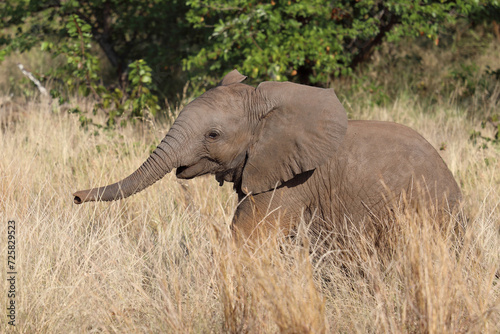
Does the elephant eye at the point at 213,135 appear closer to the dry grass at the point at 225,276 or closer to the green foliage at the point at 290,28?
the dry grass at the point at 225,276

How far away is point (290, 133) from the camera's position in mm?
4215

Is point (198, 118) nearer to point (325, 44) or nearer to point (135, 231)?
point (135, 231)

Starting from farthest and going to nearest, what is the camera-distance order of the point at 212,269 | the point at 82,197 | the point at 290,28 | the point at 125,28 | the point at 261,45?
the point at 125,28 < the point at 290,28 < the point at 261,45 < the point at 82,197 < the point at 212,269

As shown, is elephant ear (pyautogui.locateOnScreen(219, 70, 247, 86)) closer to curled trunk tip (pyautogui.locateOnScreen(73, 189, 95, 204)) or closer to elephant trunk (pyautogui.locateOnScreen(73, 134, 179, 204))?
elephant trunk (pyautogui.locateOnScreen(73, 134, 179, 204))

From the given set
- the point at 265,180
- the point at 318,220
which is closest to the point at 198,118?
the point at 265,180

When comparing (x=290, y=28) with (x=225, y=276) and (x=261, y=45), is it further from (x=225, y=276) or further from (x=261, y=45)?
(x=225, y=276)

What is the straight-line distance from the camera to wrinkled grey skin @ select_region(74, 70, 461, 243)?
4125 mm

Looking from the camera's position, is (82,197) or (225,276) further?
(82,197)

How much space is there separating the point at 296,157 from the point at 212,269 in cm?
105

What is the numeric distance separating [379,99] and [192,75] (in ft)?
9.90

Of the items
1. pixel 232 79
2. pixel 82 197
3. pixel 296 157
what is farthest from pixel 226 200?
pixel 82 197

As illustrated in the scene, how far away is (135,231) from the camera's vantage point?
530 centimetres

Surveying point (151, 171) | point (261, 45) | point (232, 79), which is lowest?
point (261, 45)

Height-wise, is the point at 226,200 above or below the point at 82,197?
below
